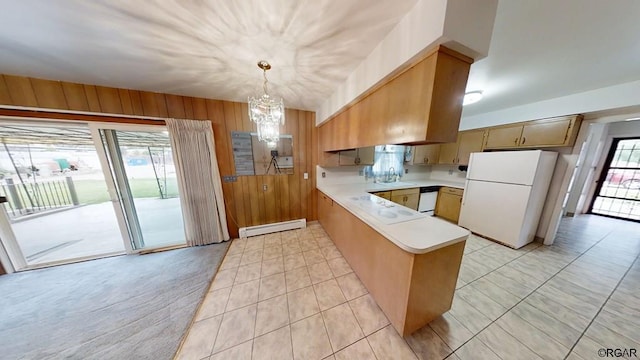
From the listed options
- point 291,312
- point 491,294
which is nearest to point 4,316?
point 291,312

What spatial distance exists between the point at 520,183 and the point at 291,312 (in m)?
3.53

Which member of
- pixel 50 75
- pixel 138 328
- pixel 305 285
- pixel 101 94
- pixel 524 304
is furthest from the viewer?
pixel 101 94

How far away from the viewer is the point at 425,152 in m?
3.72

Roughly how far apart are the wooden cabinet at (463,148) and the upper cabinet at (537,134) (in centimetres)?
15

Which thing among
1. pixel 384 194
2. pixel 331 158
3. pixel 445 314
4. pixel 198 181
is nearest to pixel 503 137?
pixel 384 194

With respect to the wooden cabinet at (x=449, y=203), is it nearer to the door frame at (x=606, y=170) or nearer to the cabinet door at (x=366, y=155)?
the cabinet door at (x=366, y=155)

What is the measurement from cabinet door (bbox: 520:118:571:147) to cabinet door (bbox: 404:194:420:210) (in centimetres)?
175

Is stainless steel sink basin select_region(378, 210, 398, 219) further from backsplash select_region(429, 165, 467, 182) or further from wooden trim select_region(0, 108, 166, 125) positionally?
wooden trim select_region(0, 108, 166, 125)

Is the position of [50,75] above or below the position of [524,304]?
above

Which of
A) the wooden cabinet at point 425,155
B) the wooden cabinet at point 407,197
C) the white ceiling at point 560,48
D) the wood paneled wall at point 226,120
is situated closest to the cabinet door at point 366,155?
the wooden cabinet at point 407,197

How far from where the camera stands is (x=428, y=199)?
3.54m

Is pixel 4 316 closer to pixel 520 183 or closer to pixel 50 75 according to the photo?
pixel 50 75

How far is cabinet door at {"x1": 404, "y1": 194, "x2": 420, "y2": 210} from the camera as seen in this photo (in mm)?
3238

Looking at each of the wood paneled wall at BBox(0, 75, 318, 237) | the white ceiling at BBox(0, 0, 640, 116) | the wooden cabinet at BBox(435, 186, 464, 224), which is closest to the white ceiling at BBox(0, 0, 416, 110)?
the white ceiling at BBox(0, 0, 640, 116)
